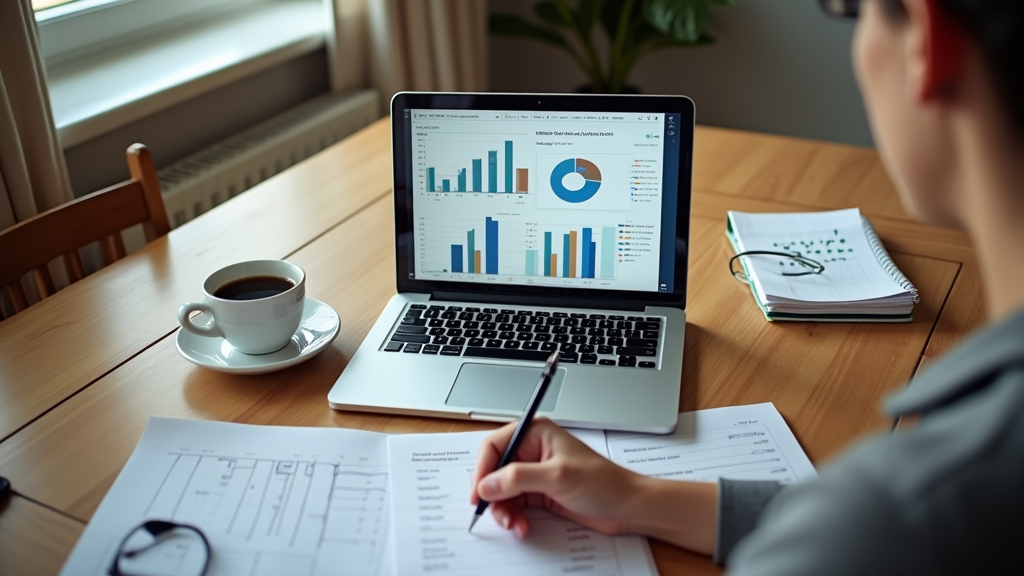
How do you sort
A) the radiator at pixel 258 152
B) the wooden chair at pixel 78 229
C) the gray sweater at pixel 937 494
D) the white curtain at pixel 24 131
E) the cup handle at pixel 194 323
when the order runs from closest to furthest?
Answer: the gray sweater at pixel 937 494, the cup handle at pixel 194 323, the wooden chair at pixel 78 229, the white curtain at pixel 24 131, the radiator at pixel 258 152

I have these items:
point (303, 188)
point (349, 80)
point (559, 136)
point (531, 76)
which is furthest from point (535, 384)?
point (531, 76)

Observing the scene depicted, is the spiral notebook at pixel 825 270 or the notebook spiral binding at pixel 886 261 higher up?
the notebook spiral binding at pixel 886 261

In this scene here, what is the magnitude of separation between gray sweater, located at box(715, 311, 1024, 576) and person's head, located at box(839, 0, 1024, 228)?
0.34 feet

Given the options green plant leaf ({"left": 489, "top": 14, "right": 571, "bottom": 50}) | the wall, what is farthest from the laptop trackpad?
the wall

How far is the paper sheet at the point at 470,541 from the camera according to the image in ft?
2.43

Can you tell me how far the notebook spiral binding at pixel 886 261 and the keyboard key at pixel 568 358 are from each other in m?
0.44

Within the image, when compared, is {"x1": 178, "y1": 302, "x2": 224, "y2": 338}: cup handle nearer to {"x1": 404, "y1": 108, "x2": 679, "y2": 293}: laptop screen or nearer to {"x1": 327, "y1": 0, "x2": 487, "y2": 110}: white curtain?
{"x1": 404, "y1": 108, "x2": 679, "y2": 293}: laptop screen

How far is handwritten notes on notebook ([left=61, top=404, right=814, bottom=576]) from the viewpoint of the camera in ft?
2.45

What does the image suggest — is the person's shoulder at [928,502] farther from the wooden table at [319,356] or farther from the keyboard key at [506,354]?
the keyboard key at [506,354]

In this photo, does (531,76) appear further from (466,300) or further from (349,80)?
(466,300)

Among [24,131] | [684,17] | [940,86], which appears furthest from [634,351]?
[684,17]

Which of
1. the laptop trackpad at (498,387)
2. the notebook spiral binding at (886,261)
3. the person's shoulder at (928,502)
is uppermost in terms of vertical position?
the person's shoulder at (928,502)

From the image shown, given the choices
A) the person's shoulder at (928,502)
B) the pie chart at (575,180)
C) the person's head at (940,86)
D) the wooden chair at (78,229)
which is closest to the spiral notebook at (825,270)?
the pie chart at (575,180)

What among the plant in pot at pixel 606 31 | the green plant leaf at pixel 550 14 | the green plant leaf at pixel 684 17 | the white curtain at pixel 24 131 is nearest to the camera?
the white curtain at pixel 24 131
